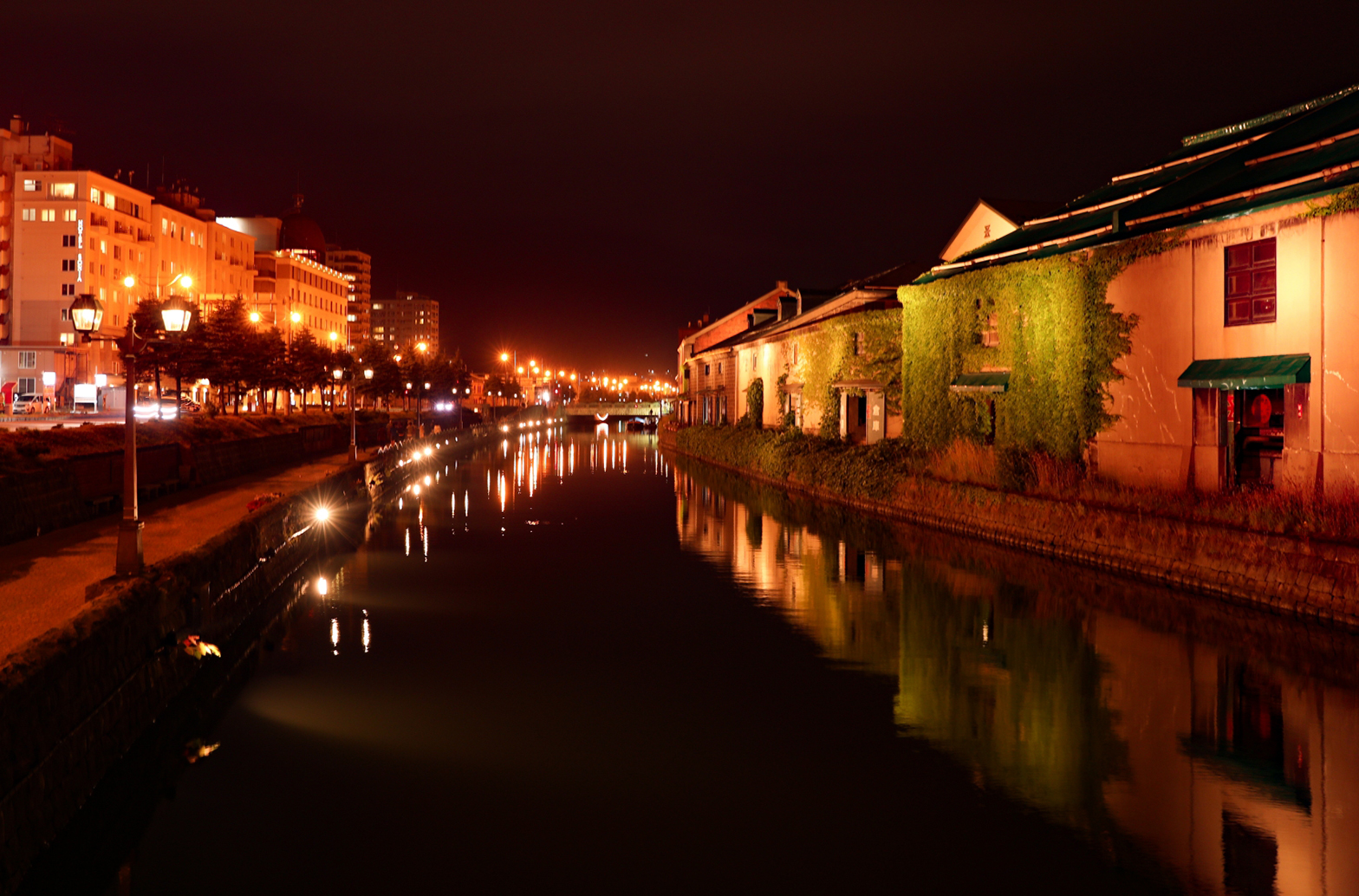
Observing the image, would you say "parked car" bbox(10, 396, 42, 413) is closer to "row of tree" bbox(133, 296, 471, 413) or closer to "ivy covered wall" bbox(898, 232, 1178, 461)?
"row of tree" bbox(133, 296, 471, 413)

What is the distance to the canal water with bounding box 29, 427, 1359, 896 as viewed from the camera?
29.0 feet

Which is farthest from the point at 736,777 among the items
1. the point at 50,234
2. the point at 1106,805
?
the point at 50,234

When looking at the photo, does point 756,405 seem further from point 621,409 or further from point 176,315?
point 621,409

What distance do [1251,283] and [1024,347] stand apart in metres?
7.84

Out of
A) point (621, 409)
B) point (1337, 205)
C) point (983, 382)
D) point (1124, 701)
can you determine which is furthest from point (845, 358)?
point (621, 409)

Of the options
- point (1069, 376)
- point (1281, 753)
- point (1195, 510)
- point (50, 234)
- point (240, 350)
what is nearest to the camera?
point (1281, 753)

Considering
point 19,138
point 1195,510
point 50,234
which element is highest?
point 19,138

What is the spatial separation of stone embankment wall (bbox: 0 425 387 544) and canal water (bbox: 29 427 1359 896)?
5.17 metres

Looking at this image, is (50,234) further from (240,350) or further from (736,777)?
(736,777)

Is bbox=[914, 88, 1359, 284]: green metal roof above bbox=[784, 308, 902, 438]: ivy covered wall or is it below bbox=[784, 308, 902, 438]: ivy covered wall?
above

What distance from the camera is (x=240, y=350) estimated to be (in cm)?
5831

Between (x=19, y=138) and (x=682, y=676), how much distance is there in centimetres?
10501

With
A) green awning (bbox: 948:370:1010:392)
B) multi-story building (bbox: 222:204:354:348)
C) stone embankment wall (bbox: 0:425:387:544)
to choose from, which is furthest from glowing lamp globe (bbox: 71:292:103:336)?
multi-story building (bbox: 222:204:354:348)

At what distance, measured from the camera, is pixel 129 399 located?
584 inches
